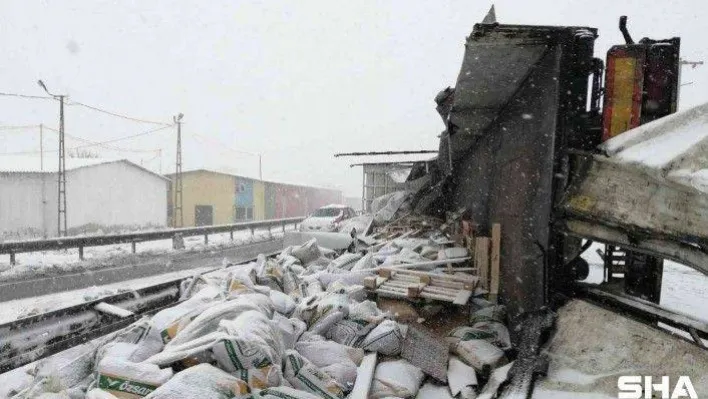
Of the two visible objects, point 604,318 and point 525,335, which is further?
point 525,335

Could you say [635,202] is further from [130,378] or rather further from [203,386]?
[130,378]

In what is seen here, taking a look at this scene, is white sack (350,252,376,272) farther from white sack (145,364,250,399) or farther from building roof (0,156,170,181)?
building roof (0,156,170,181)

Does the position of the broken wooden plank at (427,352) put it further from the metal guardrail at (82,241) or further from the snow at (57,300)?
the metal guardrail at (82,241)

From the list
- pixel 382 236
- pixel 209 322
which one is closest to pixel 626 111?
pixel 209 322

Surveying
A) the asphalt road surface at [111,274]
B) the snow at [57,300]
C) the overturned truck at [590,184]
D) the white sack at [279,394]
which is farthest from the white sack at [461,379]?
the asphalt road surface at [111,274]

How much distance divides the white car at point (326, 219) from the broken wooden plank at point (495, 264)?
37.1 feet

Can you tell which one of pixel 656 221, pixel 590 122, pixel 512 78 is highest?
pixel 512 78

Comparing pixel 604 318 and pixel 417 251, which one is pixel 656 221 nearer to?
pixel 604 318

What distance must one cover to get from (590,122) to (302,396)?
11.7 ft

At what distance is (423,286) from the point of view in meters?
5.03

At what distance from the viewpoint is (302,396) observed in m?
2.69

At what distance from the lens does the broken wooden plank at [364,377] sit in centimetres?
333

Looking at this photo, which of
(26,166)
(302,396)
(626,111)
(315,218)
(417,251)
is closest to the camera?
(302,396)

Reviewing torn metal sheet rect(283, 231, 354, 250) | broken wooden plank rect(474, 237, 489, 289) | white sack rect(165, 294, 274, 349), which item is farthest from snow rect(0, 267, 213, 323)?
broken wooden plank rect(474, 237, 489, 289)
